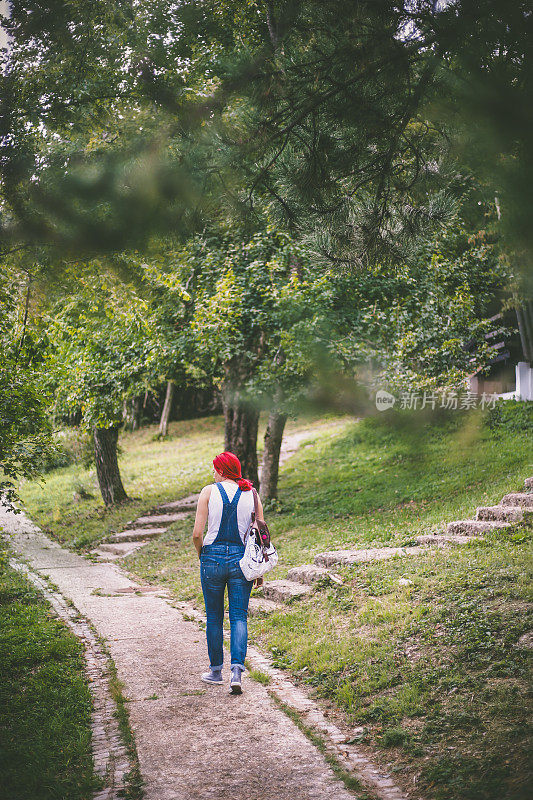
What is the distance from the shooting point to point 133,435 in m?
34.7

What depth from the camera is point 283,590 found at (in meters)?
8.32

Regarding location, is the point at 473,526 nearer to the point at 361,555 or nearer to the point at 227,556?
the point at 361,555

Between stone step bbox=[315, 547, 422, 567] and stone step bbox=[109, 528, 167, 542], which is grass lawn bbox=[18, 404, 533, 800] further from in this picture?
stone step bbox=[109, 528, 167, 542]

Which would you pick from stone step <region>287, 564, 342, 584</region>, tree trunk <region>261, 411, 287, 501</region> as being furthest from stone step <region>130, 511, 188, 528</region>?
stone step <region>287, 564, 342, 584</region>

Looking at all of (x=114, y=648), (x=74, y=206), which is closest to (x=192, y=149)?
(x=74, y=206)

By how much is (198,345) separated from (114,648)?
7.44m

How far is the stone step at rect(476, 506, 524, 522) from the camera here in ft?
28.7

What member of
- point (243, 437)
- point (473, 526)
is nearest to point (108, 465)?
point (243, 437)

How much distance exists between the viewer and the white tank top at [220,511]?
557cm

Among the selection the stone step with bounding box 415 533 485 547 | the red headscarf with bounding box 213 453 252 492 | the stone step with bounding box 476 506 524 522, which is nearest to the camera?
the red headscarf with bounding box 213 453 252 492

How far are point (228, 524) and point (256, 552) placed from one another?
1.08 ft

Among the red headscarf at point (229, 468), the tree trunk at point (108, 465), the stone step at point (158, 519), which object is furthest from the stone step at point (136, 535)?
the red headscarf at point (229, 468)

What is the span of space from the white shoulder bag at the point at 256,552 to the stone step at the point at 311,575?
108 inches

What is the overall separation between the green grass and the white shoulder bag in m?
1.65
